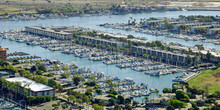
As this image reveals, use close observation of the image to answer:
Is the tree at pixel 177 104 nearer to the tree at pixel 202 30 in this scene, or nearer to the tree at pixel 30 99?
the tree at pixel 30 99

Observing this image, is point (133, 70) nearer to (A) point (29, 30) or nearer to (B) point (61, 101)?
(B) point (61, 101)


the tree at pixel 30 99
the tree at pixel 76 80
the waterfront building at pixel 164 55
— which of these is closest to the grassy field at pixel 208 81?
the waterfront building at pixel 164 55

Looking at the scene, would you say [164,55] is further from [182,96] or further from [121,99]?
[121,99]

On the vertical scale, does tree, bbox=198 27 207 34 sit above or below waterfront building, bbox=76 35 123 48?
above

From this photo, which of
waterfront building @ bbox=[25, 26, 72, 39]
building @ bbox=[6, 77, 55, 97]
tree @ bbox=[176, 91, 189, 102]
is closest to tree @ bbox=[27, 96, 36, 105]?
building @ bbox=[6, 77, 55, 97]

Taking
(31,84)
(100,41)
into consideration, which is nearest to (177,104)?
(31,84)

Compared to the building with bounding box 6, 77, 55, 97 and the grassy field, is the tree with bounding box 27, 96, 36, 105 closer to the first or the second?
→ the building with bounding box 6, 77, 55, 97
